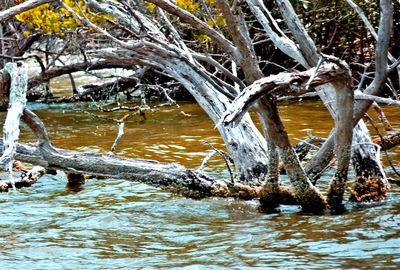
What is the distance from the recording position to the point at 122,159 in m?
7.21

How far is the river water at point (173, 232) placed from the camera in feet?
19.6

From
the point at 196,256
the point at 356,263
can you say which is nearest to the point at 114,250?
the point at 196,256

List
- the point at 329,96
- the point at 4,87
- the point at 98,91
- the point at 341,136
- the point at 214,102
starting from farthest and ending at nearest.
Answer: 1. the point at 98,91
2. the point at 214,102
3. the point at 329,96
4. the point at 341,136
5. the point at 4,87

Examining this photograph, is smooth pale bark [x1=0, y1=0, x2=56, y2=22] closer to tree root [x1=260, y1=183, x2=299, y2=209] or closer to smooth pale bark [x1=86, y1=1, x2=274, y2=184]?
smooth pale bark [x1=86, y1=1, x2=274, y2=184]

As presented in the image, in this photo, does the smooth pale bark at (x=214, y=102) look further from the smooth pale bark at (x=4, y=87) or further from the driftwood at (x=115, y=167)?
the smooth pale bark at (x=4, y=87)

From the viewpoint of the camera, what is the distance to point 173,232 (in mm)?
6891

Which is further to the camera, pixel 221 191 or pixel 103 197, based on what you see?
pixel 103 197

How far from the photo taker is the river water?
19.6 feet

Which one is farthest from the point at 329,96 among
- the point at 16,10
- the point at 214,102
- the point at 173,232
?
the point at 16,10

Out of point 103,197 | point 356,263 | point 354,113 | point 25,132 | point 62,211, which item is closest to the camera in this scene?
point 356,263

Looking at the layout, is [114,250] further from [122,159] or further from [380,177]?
[380,177]

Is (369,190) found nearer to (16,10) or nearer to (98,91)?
(16,10)

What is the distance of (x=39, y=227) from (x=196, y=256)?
1.77 metres

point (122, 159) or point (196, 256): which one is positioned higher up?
point (122, 159)
